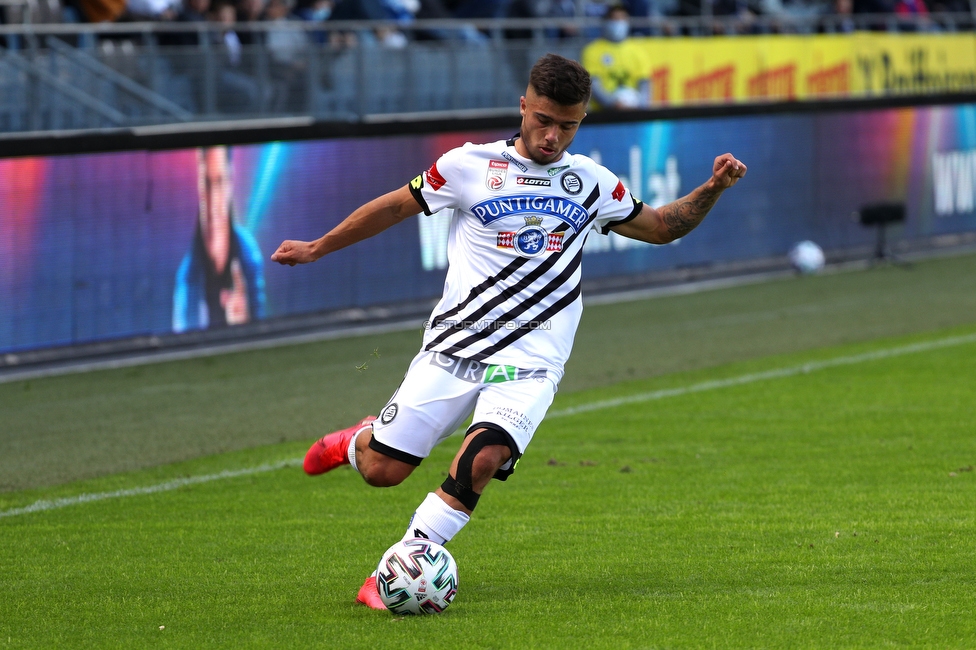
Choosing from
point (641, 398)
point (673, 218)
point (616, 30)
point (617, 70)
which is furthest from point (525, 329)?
point (616, 30)

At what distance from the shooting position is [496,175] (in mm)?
5723

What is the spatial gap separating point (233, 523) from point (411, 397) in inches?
82.4

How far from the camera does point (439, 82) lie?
16.5 m

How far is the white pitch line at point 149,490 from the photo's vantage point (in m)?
7.79

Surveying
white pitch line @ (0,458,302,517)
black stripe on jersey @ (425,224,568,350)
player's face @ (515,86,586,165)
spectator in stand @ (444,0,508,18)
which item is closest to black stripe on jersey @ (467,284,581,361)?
black stripe on jersey @ (425,224,568,350)

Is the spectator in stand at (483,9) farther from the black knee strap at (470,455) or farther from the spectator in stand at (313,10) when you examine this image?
the black knee strap at (470,455)

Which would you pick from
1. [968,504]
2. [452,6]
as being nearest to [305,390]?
[968,504]

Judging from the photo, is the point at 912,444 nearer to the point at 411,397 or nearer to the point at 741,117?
the point at 411,397

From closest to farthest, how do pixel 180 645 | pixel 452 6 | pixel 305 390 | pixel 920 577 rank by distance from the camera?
pixel 180 645
pixel 920 577
pixel 305 390
pixel 452 6

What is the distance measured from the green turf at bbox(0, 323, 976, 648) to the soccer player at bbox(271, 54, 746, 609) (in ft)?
1.89

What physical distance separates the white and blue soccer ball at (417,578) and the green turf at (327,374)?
12.3ft

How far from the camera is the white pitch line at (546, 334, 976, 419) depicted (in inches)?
426

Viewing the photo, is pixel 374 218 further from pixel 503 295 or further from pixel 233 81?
pixel 233 81

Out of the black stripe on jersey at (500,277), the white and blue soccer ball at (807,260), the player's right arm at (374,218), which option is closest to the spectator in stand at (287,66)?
the white and blue soccer ball at (807,260)
